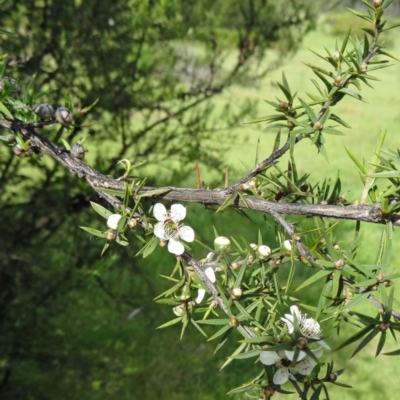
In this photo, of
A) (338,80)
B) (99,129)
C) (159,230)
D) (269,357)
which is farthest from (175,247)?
(99,129)

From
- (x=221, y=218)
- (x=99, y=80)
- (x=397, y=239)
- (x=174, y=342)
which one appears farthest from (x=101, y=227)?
(x=397, y=239)

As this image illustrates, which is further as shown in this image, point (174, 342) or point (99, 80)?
point (174, 342)

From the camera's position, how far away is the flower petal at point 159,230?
54 centimetres

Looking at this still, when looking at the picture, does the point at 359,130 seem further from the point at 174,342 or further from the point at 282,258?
the point at 282,258

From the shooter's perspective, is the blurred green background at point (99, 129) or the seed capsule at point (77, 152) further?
the blurred green background at point (99, 129)

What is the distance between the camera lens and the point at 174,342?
9.53ft

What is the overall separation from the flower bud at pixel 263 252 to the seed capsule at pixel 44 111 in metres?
0.35

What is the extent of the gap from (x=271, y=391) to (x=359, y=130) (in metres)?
7.09

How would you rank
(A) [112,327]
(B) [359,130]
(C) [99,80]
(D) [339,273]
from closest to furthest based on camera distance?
(D) [339,273] < (C) [99,80] < (A) [112,327] < (B) [359,130]

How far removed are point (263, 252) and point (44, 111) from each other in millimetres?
358

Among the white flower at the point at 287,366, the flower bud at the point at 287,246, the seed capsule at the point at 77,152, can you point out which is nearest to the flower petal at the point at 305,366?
the white flower at the point at 287,366

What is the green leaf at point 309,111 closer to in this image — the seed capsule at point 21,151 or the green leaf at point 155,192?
the green leaf at point 155,192

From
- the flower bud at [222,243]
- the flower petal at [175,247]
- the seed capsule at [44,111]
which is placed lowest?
the flower bud at [222,243]

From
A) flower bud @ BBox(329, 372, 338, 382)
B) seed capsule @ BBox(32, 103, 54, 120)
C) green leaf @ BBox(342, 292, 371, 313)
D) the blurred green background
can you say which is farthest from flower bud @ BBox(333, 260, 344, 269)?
the blurred green background
